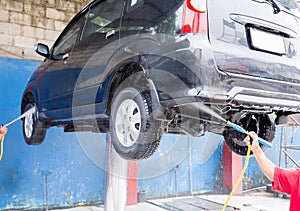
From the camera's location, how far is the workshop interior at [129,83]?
74.5 inches

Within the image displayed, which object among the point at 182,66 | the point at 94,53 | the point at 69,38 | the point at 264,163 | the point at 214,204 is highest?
the point at 69,38

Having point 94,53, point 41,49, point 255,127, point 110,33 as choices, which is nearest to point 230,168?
point 255,127

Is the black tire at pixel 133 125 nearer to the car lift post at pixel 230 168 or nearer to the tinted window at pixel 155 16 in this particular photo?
the tinted window at pixel 155 16

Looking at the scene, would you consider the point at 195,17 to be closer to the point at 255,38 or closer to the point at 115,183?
the point at 255,38

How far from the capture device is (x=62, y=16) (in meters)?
5.15

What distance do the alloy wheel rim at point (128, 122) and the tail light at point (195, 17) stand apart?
573 millimetres

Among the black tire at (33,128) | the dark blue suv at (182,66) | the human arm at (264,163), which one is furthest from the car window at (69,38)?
the human arm at (264,163)

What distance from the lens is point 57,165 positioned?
489 centimetres

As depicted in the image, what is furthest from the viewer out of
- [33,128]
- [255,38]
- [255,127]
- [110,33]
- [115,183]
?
[33,128]

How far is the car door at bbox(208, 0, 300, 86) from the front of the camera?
188 centimetres

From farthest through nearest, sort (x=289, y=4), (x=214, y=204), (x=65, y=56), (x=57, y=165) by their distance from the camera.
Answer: (x=214, y=204) → (x=57, y=165) → (x=65, y=56) → (x=289, y=4)

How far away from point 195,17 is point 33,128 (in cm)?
247

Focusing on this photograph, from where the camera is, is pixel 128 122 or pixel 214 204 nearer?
pixel 128 122

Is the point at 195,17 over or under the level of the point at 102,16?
under
